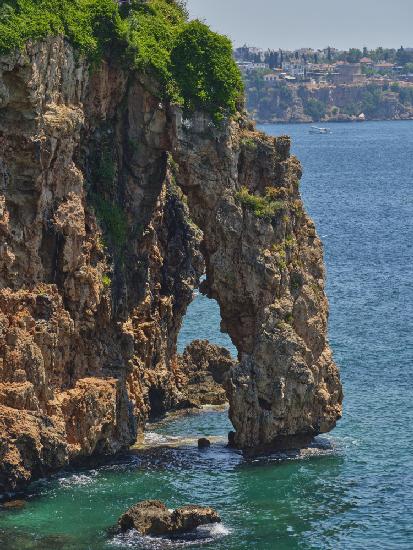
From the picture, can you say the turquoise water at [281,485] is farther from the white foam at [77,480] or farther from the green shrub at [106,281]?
the green shrub at [106,281]

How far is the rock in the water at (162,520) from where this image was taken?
55.2 m

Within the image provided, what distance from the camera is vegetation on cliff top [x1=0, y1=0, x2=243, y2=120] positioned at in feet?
209

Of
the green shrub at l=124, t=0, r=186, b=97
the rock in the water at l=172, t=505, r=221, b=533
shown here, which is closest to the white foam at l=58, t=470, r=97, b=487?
the rock in the water at l=172, t=505, r=221, b=533

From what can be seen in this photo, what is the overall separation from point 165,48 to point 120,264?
1065cm

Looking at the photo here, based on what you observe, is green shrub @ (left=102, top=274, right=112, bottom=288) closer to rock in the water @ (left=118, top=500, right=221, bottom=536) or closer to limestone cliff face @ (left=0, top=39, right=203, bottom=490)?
limestone cliff face @ (left=0, top=39, right=203, bottom=490)

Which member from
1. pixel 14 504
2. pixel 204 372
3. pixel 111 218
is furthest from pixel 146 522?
pixel 204 372

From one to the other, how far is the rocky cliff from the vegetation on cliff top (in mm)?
884

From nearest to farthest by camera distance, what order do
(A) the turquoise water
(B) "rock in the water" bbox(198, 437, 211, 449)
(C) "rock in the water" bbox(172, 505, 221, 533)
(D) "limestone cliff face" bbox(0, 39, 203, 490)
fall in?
(C) "rock in the water" bbox(172, 505, 221, 533) → (A) the turquoise water → (D) "limestone cliff face" bbox(0, 39, 203, 490) → (B) "rock in the water" bbox(198, 437, 211, 449)

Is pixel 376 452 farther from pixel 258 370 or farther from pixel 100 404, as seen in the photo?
pixel 100 404

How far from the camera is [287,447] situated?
67250mm

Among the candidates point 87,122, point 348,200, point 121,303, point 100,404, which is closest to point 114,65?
point 87,122

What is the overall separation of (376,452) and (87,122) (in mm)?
21013

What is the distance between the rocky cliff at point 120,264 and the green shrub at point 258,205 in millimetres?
109

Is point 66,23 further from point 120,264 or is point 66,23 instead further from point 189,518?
point 189,518
